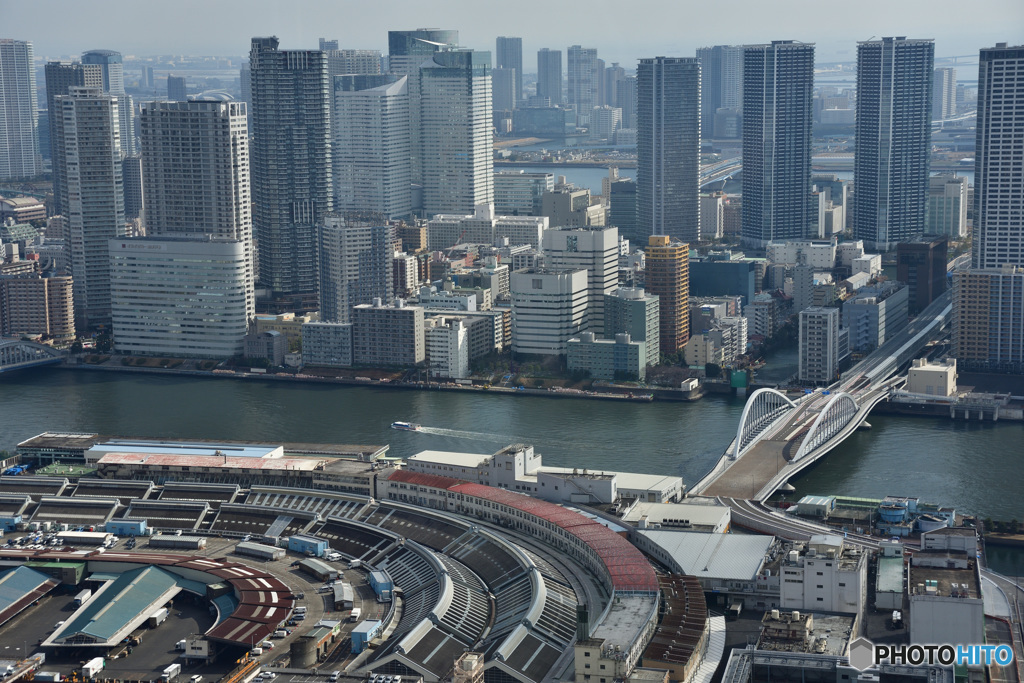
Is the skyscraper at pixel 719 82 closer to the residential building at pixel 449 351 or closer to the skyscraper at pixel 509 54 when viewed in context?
the skyscraper at pixel 509 54

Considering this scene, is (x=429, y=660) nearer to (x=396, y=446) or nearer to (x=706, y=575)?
(x=706, y=575)

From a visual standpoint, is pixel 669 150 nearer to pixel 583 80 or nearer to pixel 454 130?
pixel 454 130

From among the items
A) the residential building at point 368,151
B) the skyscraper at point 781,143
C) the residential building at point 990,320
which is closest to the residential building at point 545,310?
the residential building at point 990,320

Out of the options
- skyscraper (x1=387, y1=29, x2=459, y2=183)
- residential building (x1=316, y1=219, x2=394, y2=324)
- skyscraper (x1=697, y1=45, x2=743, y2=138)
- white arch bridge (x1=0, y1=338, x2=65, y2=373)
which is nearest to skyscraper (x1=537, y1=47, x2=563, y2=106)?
skyscraper (x1=697, y1=45, x2=743, y2=138)

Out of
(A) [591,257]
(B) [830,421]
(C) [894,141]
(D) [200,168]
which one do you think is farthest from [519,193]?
(B) [830,421]

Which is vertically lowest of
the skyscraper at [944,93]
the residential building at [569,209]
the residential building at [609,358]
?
the residential building at [609,358]

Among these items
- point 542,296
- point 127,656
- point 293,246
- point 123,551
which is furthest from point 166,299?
point 127,656
